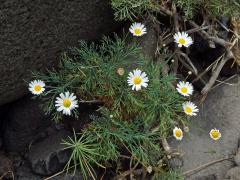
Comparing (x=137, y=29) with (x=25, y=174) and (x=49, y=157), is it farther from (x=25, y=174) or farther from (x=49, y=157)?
(x=25, y=174)

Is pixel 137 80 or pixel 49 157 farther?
pixel 49 157

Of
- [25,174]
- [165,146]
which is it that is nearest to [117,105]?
[165,146]

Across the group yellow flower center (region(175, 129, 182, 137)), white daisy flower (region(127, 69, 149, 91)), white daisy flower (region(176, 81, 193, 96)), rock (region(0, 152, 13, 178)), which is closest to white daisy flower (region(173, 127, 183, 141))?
yellow flower center (region(175, 129, 182, 137))

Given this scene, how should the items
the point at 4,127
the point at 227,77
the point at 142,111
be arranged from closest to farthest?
the point at 142,111
the point at 4,127
the point at 227,77

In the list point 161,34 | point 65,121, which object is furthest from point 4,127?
point 161,34

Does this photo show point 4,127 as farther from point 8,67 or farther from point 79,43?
point 79,43

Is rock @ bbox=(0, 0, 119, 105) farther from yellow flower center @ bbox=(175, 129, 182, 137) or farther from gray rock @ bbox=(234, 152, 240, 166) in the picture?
gray rock @ bbox=(234, 152, 240, 166)
